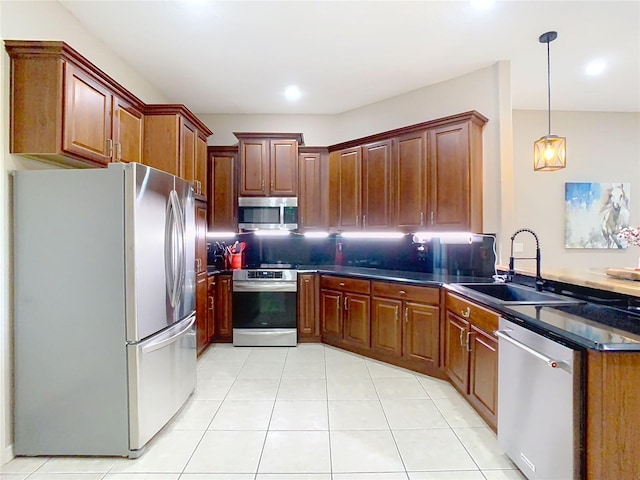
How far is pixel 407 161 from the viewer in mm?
3543

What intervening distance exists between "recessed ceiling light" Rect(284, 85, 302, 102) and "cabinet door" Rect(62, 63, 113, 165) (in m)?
1.93

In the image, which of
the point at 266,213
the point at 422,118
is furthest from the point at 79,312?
the point at 422,118

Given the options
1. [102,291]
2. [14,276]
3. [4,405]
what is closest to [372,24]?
[102,291]

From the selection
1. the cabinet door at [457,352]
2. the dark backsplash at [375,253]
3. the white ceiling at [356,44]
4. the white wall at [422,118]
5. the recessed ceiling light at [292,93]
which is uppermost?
the recessed ceiling light at [292,93]

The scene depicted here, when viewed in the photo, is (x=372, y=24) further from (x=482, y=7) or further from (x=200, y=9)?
(x=200, y=9)

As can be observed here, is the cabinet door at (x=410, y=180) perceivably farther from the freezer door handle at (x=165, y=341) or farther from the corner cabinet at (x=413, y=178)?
the freezer door handle at (x=165, y=341)

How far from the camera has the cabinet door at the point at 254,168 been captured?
425 cm

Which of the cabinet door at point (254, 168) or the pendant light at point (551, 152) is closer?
the pendant light at point (551, 152)

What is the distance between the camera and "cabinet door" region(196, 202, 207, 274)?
355cm

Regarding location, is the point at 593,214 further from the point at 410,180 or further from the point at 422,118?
the point at 410,180

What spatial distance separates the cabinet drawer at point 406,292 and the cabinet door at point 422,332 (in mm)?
59

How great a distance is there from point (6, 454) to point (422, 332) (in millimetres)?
3103

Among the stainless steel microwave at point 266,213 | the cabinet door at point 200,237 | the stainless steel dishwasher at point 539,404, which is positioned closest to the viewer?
the stainless steel dishwasher at point 539,404

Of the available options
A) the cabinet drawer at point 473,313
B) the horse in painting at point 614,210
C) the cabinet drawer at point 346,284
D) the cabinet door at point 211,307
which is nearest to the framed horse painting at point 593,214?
the horse in painting at point 614,210
